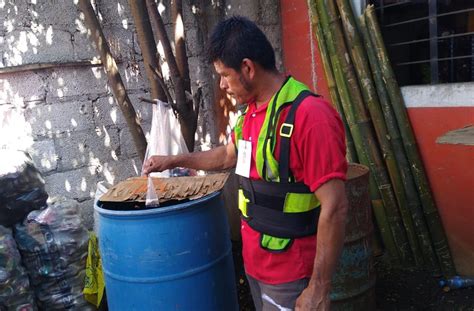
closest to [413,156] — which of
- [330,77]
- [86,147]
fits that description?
[330,77]

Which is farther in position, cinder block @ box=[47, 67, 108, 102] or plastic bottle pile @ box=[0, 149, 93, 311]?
cinder block @ box=[47, 67, 108, 102]

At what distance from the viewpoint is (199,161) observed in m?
2.23

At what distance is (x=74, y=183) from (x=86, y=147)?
278 mm

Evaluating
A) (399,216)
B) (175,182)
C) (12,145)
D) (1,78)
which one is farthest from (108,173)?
(399,216)

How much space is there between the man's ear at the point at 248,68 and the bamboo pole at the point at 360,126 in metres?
1.98

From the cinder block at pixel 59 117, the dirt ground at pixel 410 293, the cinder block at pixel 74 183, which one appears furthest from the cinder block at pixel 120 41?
the dirt ground at pixel 410 293

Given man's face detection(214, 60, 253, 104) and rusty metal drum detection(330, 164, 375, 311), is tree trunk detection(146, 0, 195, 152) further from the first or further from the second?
man's face detection(214, 60, 253, 104)

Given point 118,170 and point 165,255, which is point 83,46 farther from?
point 165,255

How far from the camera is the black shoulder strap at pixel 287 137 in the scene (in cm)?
154

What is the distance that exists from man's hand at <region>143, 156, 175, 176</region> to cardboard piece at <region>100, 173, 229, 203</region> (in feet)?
0.27

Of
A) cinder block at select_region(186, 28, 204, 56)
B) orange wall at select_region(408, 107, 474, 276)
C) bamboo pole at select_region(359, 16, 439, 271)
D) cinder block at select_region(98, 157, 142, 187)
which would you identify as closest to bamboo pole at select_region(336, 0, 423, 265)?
bamboo pole at select_region(359, 16, 439, 271)

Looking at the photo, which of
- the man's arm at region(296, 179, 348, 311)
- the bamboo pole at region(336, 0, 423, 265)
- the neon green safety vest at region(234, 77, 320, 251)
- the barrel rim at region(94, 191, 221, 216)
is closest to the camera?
the man's arm at region(296, 179, 348, 311)

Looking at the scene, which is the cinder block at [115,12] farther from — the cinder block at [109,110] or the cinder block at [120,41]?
the cinder block at [109,110]

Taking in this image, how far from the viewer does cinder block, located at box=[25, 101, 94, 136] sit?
314 centimetres
